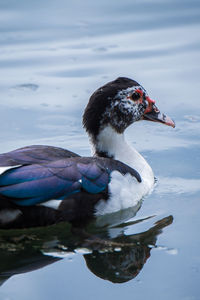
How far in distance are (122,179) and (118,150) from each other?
0.61m

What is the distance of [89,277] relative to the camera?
4.95m

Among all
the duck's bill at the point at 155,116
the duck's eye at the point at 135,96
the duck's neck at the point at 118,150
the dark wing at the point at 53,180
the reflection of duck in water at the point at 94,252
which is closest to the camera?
the reflection of duck in water at the point at 94,252

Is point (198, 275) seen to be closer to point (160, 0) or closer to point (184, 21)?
point (184, 21)

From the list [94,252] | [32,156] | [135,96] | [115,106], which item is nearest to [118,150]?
[115,106]

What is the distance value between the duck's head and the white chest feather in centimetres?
10

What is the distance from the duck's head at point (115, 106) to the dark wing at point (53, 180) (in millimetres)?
565

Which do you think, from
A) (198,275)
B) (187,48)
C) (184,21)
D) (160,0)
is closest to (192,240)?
(198,275)

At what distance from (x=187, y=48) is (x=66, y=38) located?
6.63 feet

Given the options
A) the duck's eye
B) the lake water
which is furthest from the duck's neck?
the duck's eye

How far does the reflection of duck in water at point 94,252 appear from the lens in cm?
507

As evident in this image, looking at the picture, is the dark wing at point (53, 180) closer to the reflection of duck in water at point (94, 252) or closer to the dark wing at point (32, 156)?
the dark wing at point (32, 156)

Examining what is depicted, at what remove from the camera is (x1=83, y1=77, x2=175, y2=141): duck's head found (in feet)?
21.0

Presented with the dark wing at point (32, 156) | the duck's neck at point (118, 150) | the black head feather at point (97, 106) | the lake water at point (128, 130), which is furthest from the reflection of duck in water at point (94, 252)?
the black head feather at point (97, 106)

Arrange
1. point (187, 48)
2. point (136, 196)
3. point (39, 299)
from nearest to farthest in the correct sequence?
point (39, 299) < point (136, 196) < point (187, 48)
